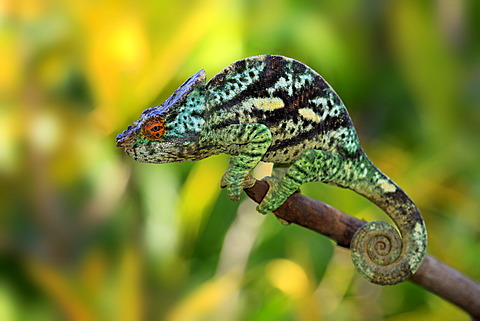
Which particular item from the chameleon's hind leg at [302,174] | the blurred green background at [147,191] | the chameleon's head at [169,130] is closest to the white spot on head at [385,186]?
the chameleon's hind leg at [302,174]

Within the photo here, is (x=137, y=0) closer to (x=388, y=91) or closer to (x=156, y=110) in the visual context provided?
(x=388, y=91)

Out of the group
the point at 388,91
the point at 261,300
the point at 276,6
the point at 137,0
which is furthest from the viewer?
the point at 388,91

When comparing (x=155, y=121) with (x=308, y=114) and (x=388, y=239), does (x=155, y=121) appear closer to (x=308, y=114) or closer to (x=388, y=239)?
(x=308, y=114)

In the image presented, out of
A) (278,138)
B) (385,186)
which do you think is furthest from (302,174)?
(385,186)

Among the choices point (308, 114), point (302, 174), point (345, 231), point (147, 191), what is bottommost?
point (147, 191)

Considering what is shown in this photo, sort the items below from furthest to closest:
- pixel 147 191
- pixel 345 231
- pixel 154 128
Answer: pixel 147 191 → pixel 345 231 → pixel 154 128

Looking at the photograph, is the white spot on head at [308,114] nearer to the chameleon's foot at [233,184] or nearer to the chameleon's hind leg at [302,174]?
the chameleon's hind leg at [302,174]

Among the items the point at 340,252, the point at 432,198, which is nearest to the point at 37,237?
the point at 340,252
